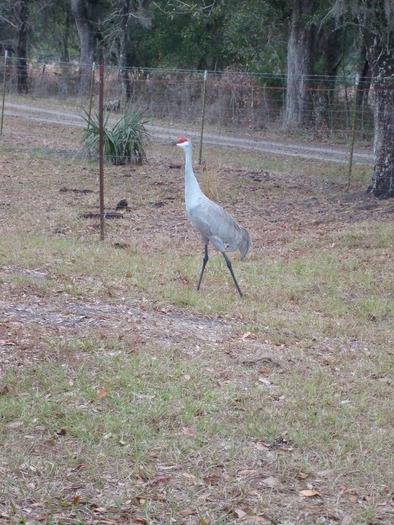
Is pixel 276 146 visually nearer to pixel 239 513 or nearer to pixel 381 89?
pixel 381 89

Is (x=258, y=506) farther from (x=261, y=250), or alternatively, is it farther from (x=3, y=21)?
(x=3, y=21)

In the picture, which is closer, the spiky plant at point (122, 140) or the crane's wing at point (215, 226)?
the crane's wing at point (215, 226)

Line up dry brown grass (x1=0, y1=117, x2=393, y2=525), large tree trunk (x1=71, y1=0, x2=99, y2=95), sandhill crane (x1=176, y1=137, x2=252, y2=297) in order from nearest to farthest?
dry brown grass (x1=0, y1=117, x2=393, y2=525), sandhill crane (x1=176, y1=137, x2=252, y2=297), large tree trunk (x1=71, y1=0, x2=99, y2=95)

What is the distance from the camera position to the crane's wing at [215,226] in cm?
838

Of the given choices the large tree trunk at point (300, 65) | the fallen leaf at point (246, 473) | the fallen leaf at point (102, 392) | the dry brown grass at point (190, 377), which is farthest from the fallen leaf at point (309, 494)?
the large tree trunk at point (300, 65)

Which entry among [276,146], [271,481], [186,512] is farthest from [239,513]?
[276,146]

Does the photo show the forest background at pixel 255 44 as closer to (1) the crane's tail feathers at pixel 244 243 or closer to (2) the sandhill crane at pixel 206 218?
(1) the crane's tail feathers at pixel 244 243

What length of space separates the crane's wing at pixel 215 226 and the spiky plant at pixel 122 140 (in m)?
8.81

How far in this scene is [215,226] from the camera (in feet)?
27.6

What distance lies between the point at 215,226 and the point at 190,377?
2721 millimetres

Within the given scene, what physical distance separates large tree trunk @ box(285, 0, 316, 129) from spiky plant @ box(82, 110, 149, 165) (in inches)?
254

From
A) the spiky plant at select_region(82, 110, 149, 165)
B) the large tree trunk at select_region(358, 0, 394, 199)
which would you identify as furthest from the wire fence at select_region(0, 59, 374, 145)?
the large tree trunk at select_region(358, 0, 394, 199)

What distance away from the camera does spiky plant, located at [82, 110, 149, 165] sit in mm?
17078

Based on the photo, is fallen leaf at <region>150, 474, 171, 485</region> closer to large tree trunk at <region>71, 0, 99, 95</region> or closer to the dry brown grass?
the dry brown grass
